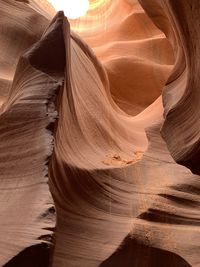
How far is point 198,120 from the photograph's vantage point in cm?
240

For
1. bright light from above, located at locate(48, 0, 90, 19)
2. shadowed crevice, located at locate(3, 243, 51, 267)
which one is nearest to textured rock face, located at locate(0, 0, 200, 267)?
shadowed crevice, located at locate(3, 243, 51, 267)

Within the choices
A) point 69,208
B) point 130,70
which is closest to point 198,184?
point 69,208

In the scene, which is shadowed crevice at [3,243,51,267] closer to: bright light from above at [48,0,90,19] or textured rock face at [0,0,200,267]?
textured rock face at [0,0,200,267]

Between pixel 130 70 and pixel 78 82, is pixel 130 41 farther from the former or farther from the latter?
pixel 78 82

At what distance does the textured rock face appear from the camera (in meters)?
2.24

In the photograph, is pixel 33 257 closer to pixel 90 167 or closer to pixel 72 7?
pixel 90 167

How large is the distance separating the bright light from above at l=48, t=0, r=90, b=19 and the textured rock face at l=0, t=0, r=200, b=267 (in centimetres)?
265

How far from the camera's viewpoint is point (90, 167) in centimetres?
283

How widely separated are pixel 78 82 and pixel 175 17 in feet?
3.40

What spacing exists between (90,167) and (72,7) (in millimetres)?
3992

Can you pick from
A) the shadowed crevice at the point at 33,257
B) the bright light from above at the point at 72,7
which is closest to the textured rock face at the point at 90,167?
the shadowed crevice at the point at 33,257

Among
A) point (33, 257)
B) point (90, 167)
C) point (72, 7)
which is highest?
point (72, 7)

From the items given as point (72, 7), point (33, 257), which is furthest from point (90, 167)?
point (72, 7)

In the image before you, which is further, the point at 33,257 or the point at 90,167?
the point at 90,167
